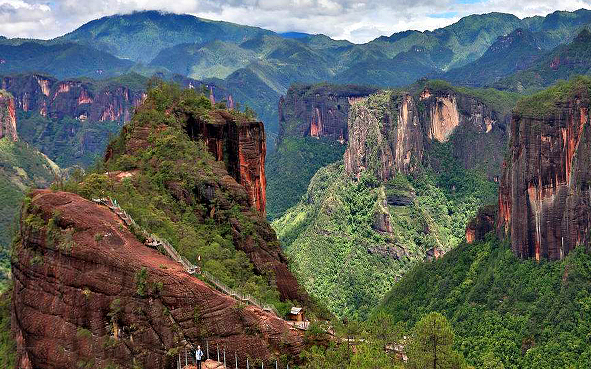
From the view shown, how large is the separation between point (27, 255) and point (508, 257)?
63250 millimetres

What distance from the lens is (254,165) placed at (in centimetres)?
5969

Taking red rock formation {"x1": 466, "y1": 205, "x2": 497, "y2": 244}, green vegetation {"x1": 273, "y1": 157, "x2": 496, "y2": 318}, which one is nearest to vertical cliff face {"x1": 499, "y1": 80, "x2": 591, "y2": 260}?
red rock formation {"x1": 466, "y1": 205, "x2": 497, "y2": 244}

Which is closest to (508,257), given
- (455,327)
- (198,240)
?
(455,327)

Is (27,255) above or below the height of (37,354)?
above

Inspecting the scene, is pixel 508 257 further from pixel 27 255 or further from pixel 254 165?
pixel 27 255

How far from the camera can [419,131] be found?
5979 inches

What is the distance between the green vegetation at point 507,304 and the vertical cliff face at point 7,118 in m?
124

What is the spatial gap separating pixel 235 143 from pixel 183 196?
1062cm

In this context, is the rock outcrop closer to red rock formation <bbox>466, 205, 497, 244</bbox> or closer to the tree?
red rock formation <bbox>466, 205, 497, 244</bbox>

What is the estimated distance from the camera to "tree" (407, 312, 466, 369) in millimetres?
41594

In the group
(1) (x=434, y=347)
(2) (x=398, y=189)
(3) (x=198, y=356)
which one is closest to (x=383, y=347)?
(1) (x=434, y=347)

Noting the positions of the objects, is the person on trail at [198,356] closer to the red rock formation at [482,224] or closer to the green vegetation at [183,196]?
the green vegetation at [183,196]

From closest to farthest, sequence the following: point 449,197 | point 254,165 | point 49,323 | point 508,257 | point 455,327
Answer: point 49,323 → point 254,165 → point 455,327 → point 508,257 → point 449,197

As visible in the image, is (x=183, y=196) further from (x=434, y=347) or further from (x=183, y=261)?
(x=434, y=347)
